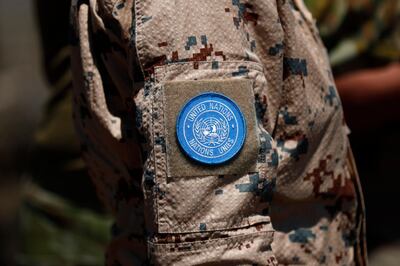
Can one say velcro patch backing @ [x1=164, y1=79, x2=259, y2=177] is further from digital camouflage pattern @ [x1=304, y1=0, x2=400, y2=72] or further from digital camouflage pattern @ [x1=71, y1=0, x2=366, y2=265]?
digital camouflage pattern @ [x1=304, y1=0, x2=400, y2=72]

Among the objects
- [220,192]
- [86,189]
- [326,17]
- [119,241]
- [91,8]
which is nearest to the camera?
[220,192]

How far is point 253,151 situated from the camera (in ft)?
3.78

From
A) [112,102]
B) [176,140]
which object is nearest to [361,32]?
[112,102]

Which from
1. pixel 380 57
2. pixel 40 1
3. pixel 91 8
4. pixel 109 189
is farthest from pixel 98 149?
pixel 380 57

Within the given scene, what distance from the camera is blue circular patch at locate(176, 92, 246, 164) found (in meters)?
1.14

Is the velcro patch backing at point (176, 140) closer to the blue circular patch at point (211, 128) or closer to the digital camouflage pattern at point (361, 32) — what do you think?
the blue circular patch at point (211, 128)

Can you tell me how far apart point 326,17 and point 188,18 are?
1079mm

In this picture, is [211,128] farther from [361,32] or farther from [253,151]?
[361,32]

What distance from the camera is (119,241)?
54.1 inches

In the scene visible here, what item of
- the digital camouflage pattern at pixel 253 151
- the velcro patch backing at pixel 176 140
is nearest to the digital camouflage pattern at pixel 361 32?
the digital camouflage pattern at pixel 253 151

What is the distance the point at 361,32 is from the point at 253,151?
1.22m

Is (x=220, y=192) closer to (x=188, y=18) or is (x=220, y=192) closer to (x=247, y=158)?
(x=247, y=158)

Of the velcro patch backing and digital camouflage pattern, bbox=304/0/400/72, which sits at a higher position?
digital camouflage pattern, bbox=304/0/400/72

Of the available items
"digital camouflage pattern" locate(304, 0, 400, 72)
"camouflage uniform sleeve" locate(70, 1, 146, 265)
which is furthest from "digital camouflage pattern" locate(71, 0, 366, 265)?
"digital camouflage pattern" locate(304, 0, 400, 72)
